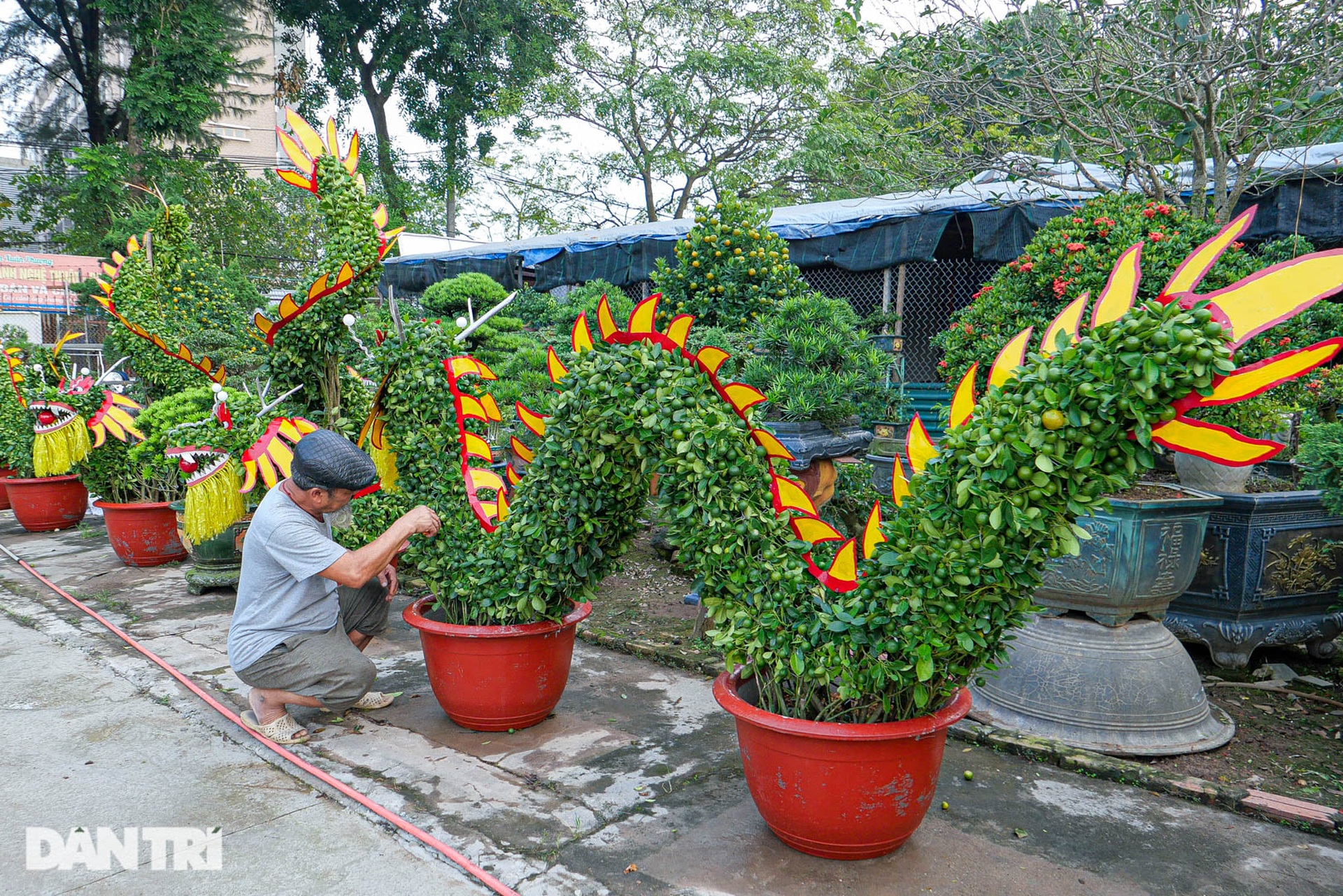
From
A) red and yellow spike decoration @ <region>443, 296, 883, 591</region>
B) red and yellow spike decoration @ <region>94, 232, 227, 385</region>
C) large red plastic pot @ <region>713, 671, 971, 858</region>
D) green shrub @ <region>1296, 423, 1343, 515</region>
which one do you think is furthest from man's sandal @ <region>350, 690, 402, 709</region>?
green shrub @ <region>1296, 423, 1343, 515</region>

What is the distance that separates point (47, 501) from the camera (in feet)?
25.4

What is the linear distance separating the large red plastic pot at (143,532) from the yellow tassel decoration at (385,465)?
3.23 metres

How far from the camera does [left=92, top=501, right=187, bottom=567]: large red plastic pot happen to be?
6246mm

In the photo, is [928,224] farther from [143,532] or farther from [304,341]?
[143,532]

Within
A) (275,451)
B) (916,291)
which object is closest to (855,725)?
(275,451)

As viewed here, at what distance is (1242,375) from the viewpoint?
1836 millimetres

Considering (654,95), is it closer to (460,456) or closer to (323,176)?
(323,176)

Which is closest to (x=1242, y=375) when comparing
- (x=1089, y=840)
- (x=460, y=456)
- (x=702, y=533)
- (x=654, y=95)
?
(x=702, y=533)

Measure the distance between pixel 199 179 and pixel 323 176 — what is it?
13659mm

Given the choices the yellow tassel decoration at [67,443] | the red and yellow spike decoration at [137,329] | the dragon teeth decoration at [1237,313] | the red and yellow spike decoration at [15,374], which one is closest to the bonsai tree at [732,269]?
the red and yellow spike decoration at [137,329]

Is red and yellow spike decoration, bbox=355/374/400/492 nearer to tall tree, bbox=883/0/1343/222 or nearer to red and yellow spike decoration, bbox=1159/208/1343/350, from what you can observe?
red and yellow spike decoration, bbox=1159/208/1343/350

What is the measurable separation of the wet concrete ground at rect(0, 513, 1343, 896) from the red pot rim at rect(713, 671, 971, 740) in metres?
0.46

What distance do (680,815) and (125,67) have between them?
2045 cm

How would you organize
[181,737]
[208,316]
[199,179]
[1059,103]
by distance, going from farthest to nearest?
[199,179] → [208,316] → [1059,103] → [181,737]
